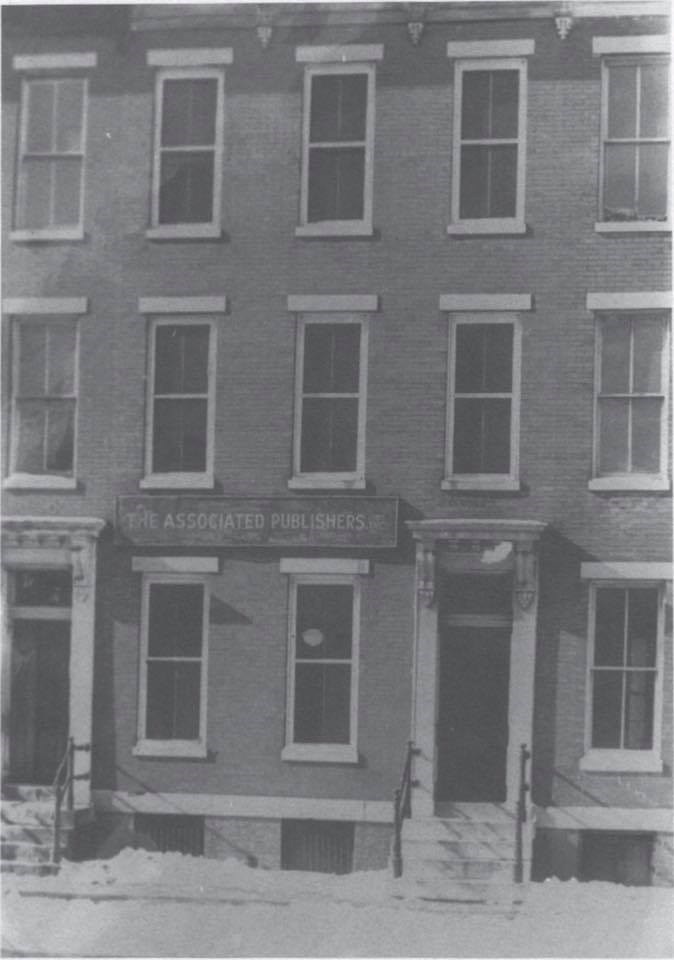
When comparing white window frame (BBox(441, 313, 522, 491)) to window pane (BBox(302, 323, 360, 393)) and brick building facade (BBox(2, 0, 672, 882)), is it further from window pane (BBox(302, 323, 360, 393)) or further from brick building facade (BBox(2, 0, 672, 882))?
window pane (BBox(302, 323, 360, 393))

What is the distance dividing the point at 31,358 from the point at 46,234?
0.79 metres

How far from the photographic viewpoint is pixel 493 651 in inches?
353

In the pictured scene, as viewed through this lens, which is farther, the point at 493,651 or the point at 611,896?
the point at 493,651

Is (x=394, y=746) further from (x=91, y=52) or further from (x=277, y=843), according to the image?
(x=91, y=52)

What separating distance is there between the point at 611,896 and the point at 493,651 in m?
1.64

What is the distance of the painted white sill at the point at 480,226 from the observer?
877 centimetres

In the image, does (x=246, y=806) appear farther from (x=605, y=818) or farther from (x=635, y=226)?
(x=635, y=226)

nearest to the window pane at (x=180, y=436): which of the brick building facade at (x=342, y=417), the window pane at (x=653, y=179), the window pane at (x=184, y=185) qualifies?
the brick building facade at (x=342, y=417)

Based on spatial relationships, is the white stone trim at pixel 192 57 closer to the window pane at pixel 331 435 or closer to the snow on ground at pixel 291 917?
the window pane at pixel 331 435

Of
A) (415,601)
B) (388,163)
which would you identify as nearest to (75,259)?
(388,163)

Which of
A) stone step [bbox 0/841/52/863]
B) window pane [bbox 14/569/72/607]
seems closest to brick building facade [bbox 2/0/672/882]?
window pane [bbox 14/569/72/607]

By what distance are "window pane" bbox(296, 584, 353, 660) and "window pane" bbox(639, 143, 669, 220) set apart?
301 cm

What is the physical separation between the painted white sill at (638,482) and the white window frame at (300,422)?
1.54m

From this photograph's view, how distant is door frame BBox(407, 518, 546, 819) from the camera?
341 inches
